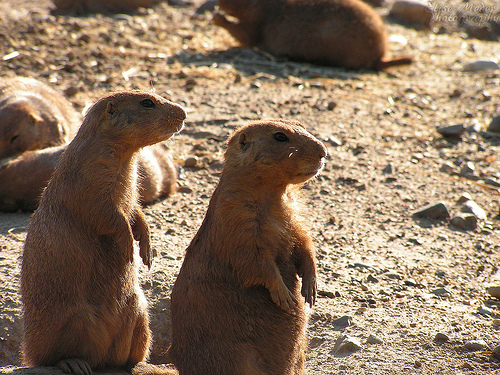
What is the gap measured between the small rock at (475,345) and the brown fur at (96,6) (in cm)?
989

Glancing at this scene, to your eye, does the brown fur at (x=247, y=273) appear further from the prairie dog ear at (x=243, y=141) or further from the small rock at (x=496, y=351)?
the small rock at (x=496, y=351)

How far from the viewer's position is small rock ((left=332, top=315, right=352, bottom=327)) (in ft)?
14.7

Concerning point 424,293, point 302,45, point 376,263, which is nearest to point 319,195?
point 376,263

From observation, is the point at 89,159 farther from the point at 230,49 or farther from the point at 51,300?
the point at 230,49

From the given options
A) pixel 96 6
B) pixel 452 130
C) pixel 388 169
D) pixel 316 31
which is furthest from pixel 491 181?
pixel 96 6

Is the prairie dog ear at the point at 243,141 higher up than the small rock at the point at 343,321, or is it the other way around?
the prairie dog ear at the point at 243,141

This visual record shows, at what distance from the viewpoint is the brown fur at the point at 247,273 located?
3.54 metres

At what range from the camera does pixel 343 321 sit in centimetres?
450

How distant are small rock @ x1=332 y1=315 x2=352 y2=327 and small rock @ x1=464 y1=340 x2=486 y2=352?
813 mm

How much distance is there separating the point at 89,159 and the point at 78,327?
104 cm

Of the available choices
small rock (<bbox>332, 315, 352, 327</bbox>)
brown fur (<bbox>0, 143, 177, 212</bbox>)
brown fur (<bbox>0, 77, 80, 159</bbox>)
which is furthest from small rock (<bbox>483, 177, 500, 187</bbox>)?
brown fur (<bbox>0, 77, 80, 159</bbox>)

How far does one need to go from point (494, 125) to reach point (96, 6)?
779 centimetres

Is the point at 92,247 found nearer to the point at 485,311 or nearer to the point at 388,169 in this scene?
the point at 485,311

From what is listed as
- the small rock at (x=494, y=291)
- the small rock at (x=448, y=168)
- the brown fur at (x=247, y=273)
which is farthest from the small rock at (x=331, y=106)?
the brown fur at (x=247, y=273)
